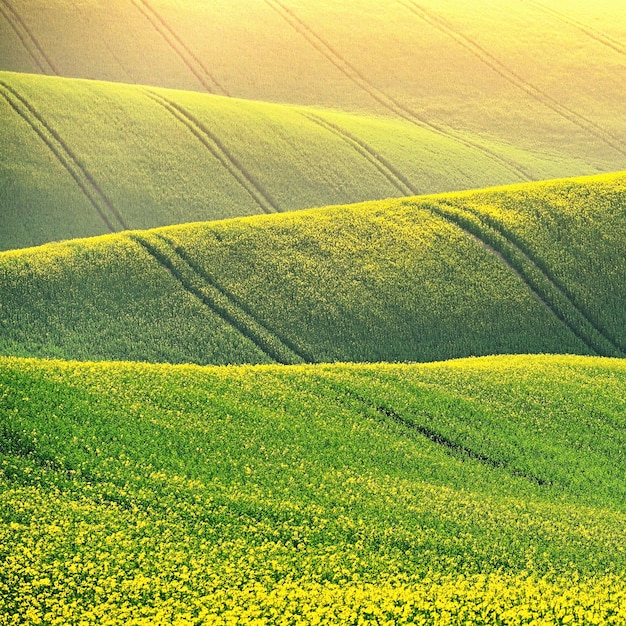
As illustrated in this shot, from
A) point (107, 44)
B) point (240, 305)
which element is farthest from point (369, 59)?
Answer: point (240, 305)

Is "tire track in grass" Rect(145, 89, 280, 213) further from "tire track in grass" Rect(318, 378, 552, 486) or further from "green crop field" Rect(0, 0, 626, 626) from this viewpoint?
"tire track in grass" Rect(318, 378, 552, 486)

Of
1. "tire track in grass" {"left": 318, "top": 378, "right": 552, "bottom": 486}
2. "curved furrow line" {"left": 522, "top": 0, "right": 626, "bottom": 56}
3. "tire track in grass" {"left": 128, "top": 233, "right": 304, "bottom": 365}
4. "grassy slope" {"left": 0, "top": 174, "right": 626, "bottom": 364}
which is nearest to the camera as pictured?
"tire track in grass" {"left": 318, "top": 378, "right": 552, "bottom": 486}

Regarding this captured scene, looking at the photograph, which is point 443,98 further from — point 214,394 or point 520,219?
point 214,394

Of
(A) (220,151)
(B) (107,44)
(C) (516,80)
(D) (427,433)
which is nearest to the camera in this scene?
(D) (427,433)

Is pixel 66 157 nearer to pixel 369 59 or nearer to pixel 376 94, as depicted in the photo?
pixel 376 94

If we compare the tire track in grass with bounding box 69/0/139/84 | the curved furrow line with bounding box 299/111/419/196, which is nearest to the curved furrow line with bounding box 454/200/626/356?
the curved furrow line with bounding box 299/111/419/196

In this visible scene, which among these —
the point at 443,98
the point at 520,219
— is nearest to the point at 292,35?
the point at 443,98

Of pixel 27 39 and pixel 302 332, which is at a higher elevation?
pixel 27 39
